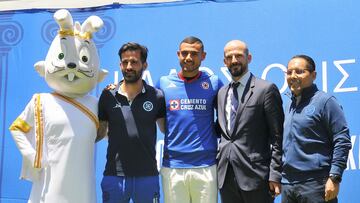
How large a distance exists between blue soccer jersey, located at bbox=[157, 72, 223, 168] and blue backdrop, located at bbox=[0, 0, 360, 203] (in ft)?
3.84

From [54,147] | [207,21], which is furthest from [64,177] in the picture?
[207,21]

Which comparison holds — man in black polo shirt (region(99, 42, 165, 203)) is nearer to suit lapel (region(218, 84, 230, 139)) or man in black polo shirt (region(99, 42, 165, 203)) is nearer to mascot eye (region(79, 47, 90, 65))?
mascot eye (region(79, 47, 90, 65))

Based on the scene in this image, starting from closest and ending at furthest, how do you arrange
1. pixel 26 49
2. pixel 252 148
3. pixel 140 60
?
pixel 252 148 < pixel 140 60 < pixel 26 49

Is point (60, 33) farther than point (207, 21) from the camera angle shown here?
No

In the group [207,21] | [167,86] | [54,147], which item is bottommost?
[54,147]

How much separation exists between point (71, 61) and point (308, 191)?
170cm

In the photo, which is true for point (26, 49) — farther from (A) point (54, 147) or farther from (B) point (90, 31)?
(A) point (54, 147)

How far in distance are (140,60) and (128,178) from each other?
2.51 ft

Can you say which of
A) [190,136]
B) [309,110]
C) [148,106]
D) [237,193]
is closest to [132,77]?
[148,106]

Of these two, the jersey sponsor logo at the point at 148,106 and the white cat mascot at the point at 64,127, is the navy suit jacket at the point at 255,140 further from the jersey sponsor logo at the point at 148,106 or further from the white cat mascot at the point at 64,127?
the white cat mascot at the point at 64,127

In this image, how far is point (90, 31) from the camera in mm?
3559

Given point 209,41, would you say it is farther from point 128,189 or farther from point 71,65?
point 128,189

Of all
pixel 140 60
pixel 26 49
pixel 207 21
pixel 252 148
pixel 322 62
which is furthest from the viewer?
pixel 26 49

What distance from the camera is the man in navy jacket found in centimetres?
296
